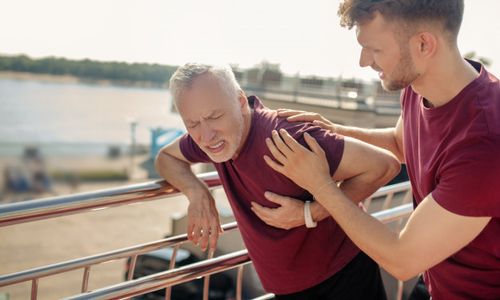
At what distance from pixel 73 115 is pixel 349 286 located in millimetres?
62625

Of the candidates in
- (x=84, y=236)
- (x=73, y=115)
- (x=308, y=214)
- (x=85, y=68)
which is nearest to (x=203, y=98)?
(x=308, y=214)

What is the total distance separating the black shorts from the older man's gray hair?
2.82 ft

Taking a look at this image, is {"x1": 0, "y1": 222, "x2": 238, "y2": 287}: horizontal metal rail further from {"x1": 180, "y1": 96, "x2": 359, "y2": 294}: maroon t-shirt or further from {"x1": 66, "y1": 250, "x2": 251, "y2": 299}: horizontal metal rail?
{"x1": 180, "y1": 96, "x2": 359, "y2": 294}: maroon t-shirt

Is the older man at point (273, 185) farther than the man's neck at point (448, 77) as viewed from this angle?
Yes

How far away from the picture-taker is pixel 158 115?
5522 cm

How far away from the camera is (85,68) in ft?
144

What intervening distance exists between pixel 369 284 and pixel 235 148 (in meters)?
0.85

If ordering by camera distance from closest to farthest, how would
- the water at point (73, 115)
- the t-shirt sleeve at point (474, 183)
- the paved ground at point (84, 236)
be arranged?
the t-shirt sleeve at point (474, 183), the paved ground at point (84, 236), the water at point (73, 115)

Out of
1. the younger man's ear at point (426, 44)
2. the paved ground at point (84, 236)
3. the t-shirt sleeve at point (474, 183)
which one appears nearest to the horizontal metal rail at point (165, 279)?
the t-shirt sleeve at point (474, 183)

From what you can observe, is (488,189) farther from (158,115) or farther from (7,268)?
(158,115)

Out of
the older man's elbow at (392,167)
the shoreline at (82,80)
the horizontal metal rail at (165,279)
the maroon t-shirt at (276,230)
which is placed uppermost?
the older man's elbow at (392,167)

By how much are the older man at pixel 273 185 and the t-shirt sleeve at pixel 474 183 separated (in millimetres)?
416

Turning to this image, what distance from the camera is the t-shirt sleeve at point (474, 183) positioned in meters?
1.24

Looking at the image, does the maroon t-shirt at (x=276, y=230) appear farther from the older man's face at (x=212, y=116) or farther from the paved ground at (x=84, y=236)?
the paved ground at (x=84, y=236)
